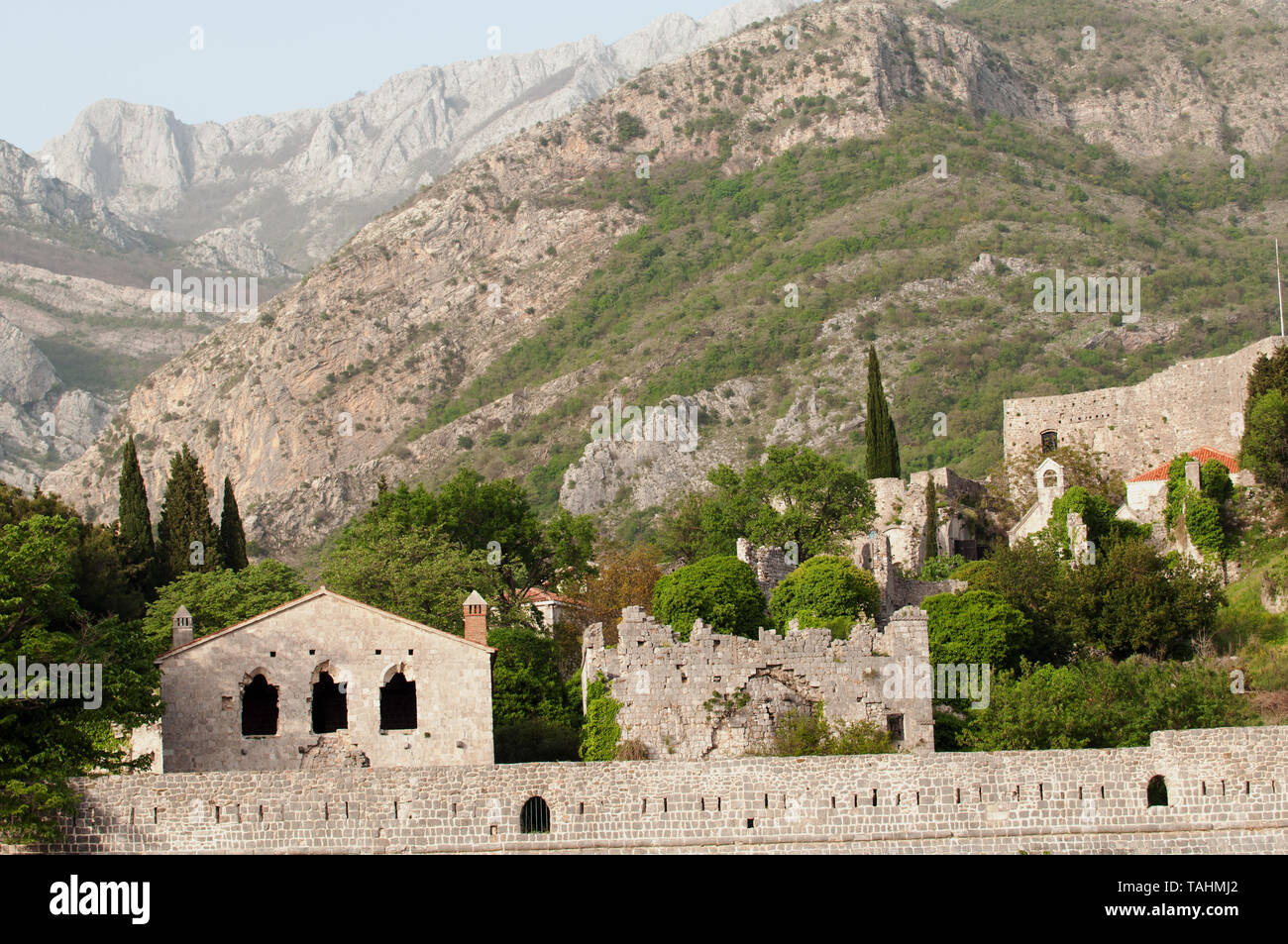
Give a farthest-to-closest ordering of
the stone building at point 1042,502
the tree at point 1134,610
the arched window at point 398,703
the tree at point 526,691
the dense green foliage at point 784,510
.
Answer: the stone building at point 1042,502 → the dense green foliage at point 784,510 → the tree at point 1134,610 → the tree at point 526,691 → the arched window at point 398,703

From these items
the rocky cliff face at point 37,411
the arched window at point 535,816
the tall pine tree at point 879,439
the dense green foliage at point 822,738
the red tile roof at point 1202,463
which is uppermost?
the rocky cliff face at point 37,411

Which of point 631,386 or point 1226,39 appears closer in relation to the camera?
point 631,386

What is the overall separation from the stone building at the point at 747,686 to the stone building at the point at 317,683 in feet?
12.5

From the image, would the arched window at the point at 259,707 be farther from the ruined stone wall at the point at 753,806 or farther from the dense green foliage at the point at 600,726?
the dense green foliage at the point at 600,726

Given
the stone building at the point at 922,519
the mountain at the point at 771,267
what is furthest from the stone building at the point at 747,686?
the mountain at the point at 771,267

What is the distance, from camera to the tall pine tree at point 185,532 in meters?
59.2

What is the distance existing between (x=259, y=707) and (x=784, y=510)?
89.1 ft

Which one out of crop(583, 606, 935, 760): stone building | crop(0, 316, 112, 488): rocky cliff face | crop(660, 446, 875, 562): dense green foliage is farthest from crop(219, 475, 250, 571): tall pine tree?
crop(0, 316, 112, 488): rocky cliff face

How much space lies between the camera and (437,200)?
16000cm

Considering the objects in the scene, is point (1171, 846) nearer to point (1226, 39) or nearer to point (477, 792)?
point (477, 792)

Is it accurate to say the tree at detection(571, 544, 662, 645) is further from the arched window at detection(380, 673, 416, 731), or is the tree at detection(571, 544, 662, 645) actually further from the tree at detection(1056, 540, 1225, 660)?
the tree at detection(1056, 540, 1225, 660)

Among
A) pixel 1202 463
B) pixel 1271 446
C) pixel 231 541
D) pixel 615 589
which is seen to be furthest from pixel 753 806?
pixel 231 541

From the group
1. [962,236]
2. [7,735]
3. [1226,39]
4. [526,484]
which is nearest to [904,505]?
[7,735]

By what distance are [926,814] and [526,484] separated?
83554 millimetres
